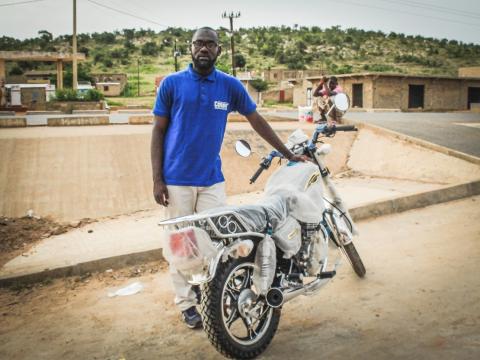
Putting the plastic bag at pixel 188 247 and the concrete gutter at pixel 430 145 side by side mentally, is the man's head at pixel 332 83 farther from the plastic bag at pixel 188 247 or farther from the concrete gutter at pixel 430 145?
the plastic bag at pixel 188 247

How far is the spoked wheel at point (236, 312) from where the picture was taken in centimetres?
273

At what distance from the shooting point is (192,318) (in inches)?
135

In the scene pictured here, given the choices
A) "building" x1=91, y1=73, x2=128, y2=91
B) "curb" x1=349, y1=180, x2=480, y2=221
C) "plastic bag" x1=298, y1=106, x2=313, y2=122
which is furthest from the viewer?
"building" x1=91, y1=73, x2=128, y2=91

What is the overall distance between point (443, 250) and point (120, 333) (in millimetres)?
3474

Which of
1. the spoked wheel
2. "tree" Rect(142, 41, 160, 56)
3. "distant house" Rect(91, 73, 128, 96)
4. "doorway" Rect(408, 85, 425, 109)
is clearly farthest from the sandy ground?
"tree" Rect(142, 41, 160, 56)

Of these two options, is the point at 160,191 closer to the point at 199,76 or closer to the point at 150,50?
the point at 199,76

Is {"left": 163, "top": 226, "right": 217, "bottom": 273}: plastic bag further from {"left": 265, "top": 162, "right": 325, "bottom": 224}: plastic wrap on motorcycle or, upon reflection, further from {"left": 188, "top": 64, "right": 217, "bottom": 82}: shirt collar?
{"left": 188, "top": 64, "right": 217, "bottom": 82}: shirt collar

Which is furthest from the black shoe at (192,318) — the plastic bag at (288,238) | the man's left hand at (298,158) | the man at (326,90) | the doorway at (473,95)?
the doorway at (473,95)

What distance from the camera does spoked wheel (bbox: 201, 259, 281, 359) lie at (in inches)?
107

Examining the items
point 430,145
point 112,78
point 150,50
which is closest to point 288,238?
point 430,145

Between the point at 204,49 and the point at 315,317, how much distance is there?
2.13 m

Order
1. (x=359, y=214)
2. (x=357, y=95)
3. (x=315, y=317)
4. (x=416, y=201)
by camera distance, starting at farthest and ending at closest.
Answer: (x=357, y=95) → (x=416, y=201) → (x=359, y=214) → (x=315, y=317)

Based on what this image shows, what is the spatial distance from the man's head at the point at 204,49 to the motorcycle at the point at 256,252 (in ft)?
2.32

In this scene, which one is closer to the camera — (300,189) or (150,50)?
(300,189)
